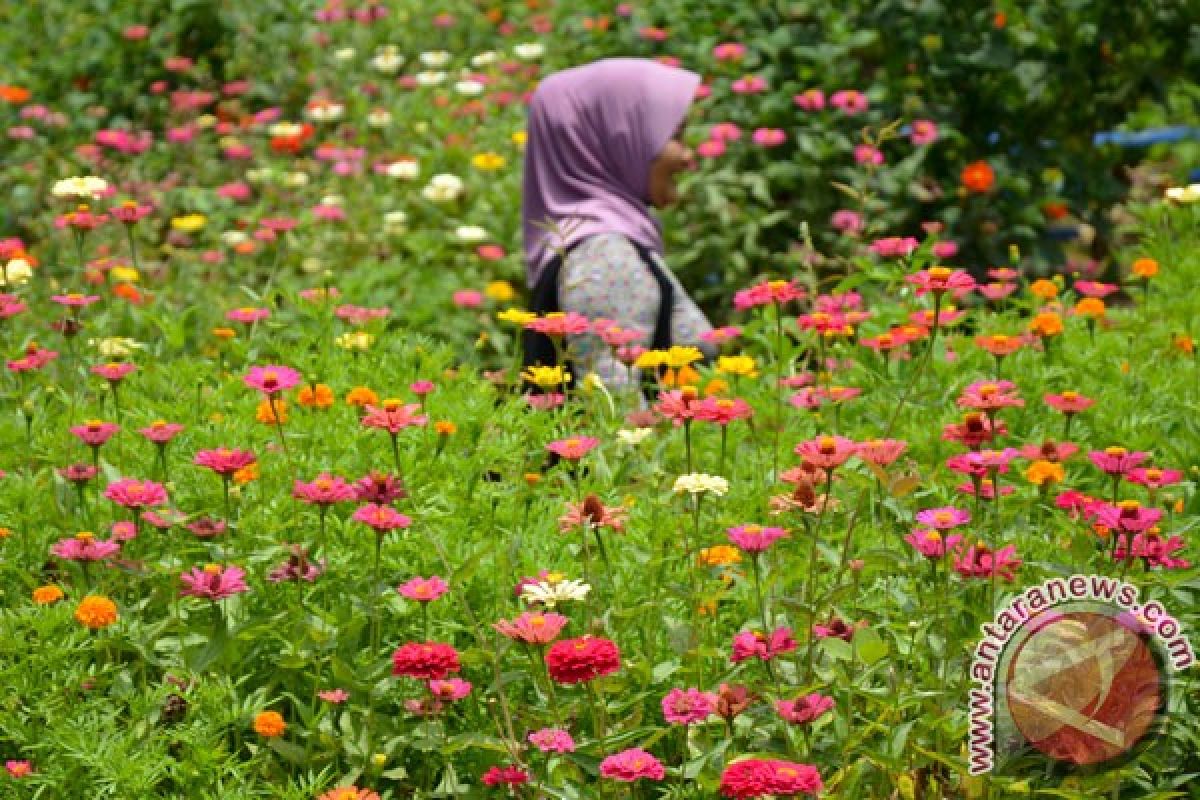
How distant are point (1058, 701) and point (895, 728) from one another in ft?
0.65

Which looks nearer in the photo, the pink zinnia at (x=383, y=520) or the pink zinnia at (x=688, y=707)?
the pink zinnia at (x=688, y=707)

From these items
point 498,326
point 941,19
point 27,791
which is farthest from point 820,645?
point 941,19

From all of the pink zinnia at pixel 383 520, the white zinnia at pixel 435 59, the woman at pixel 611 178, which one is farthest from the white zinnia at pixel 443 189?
the pink zinnia at pixel 383 520

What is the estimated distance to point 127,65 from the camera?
701cm

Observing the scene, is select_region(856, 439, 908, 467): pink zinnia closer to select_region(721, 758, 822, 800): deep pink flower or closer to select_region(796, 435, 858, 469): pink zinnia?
select_region(796, 435, 858, 469): pink zinnia

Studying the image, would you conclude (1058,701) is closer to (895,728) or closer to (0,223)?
(895,728)

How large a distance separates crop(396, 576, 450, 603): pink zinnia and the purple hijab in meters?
2.07

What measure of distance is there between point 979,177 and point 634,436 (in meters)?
2.90

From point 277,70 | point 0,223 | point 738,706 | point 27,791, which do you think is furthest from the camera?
point 277,70

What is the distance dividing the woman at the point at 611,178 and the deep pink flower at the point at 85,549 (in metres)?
1.89

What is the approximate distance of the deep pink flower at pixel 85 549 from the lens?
2.26 meters

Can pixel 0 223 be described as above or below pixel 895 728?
below

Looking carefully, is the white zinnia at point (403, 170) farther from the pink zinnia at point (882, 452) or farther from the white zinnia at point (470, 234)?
the pink zinnia at point (882, 452)

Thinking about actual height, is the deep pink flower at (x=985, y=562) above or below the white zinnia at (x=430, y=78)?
above
